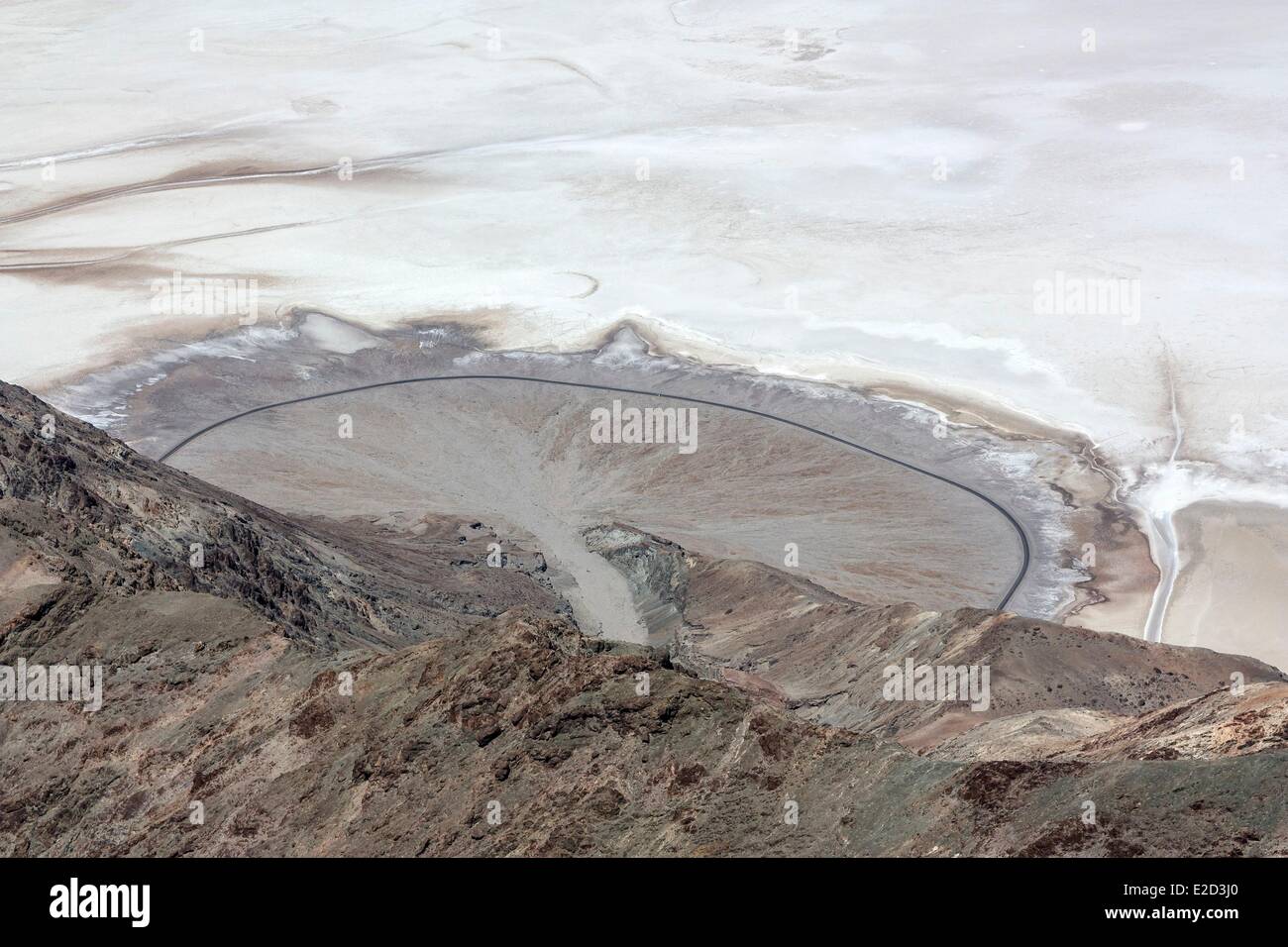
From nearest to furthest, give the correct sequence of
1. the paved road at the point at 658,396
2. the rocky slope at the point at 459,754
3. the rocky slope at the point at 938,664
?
the rocky slope at the point at 459,754 < the rocky slope at the point at 938,664 < the paved road at the point at 658,396

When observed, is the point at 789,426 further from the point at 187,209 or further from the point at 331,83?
the point at 331,83

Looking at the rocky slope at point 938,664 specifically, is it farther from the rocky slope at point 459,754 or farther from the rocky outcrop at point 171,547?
A: the rocky outcrop at point 171,547

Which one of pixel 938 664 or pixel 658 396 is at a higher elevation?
pixel 938 664

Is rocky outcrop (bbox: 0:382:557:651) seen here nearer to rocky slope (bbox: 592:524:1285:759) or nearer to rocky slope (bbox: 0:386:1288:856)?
rocky slope (bbox: 0:386:1288:856)

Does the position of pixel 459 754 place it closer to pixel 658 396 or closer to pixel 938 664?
→ pixel 938 664

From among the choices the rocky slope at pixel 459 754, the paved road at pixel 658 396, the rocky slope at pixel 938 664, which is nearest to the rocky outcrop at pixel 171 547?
the rocky slope at pixel 459 754

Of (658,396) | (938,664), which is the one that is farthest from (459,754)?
(658,396)

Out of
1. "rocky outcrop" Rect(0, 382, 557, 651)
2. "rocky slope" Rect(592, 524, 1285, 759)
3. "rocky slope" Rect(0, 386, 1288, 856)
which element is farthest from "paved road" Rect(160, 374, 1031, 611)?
"rocky slope" Rect(0, 386, 1288, 856)

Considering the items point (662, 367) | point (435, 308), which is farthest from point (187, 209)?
point (662, 367)
